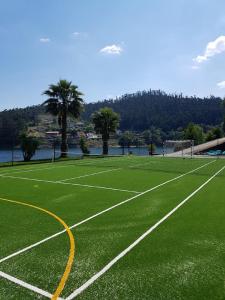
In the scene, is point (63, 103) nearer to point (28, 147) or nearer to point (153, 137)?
point (28, 147)

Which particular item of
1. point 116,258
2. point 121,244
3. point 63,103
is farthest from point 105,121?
point 116,258

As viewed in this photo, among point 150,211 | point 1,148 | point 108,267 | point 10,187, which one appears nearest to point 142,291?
point 108,267

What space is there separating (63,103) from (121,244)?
130 ft

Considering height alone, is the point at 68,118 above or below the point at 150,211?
above

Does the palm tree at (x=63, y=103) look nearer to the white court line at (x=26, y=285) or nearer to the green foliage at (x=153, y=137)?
the green foliage at (x=153, y=137)

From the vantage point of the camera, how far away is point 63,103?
153 feet

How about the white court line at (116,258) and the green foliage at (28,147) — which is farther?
the green foliage at (28,147)

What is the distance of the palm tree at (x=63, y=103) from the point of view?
151ft

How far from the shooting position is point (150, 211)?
12250mm

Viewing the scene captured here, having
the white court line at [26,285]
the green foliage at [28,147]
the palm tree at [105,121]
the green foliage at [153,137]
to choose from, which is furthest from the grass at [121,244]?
the green foliage at [153,137]

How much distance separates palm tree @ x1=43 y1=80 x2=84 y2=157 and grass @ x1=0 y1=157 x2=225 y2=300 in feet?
99.5

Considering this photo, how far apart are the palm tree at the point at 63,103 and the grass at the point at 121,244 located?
30.3 meters

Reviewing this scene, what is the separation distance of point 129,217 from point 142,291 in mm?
5318

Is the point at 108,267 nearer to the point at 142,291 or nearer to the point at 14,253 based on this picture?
the point at 142,291
